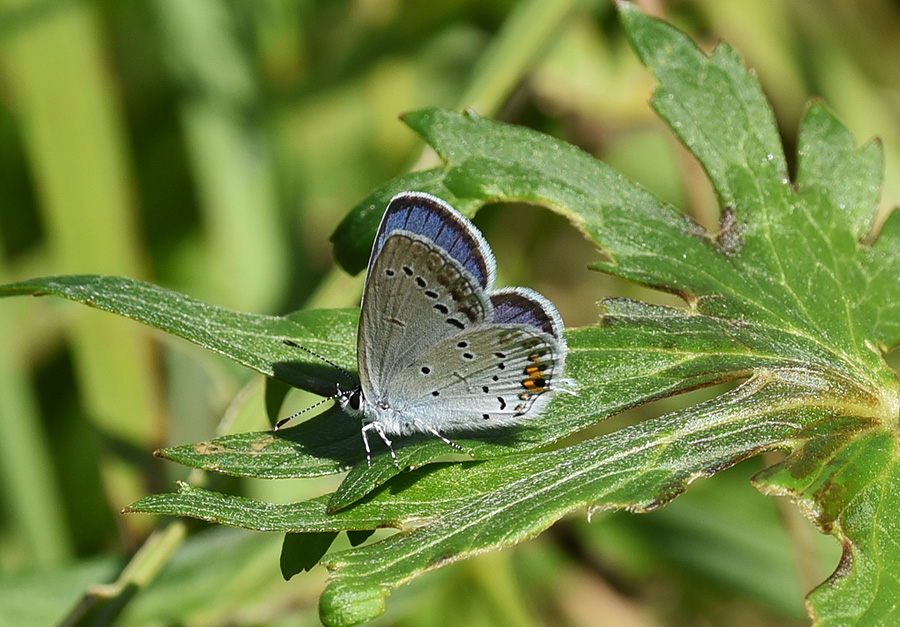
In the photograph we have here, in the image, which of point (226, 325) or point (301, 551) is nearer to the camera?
point (301, 551)

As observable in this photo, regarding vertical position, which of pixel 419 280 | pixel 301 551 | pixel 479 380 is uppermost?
pixel 419 280

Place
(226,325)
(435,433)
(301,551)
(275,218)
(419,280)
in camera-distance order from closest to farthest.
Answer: (301,551)
(226,325)
(419,280)
(435,433)
(275,218)

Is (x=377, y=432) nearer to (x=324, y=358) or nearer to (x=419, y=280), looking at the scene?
(x=324, y=358)

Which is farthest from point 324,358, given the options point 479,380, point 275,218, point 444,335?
point 275,218

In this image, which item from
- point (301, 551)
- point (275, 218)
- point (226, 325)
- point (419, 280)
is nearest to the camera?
point (301, 551)

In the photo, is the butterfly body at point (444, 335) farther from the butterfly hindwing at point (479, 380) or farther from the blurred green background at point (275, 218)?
the blurred green background at point (275, 218)

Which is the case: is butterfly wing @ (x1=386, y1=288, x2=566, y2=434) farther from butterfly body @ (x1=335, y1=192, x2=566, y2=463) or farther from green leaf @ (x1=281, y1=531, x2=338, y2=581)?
green leaf @ (x1=281, y1=531, x2=338, y2=581)
